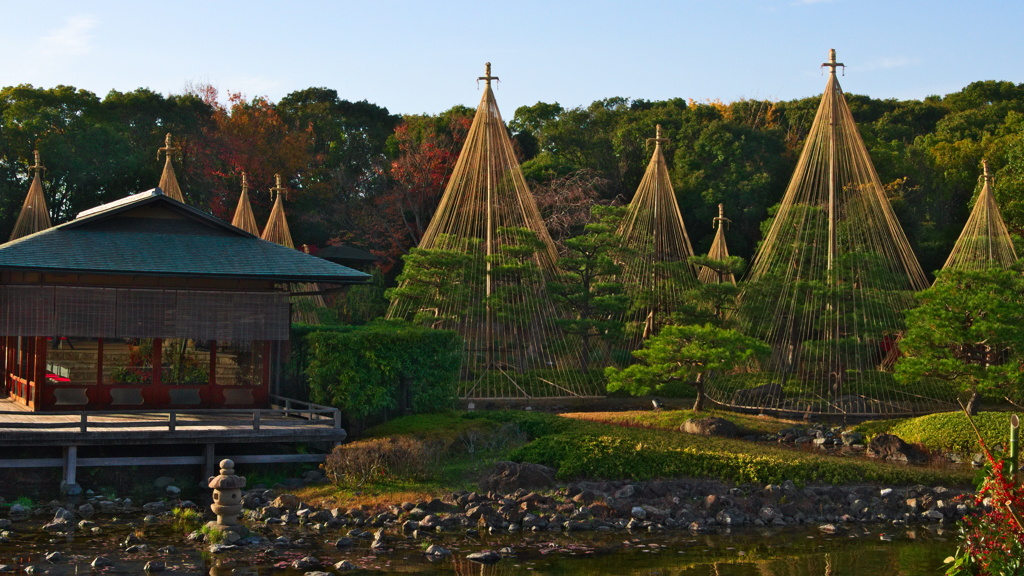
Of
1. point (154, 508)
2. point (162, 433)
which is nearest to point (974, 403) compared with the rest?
point (162, 433)

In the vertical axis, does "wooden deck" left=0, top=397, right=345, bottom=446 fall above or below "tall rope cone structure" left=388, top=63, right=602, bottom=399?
below

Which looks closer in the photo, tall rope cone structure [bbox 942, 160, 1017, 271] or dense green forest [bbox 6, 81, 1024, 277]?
tall rope cone structure [bbox 942, 160, 1017, 271]

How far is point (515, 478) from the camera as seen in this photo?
515 inches

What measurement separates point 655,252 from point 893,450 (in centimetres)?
854

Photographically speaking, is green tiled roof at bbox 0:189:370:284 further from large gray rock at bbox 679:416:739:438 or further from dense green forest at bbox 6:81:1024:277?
dense green forest at bbox 6:81:1024:277

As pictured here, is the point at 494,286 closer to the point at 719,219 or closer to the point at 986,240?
the point at 719,219

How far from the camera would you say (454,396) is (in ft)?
55.1

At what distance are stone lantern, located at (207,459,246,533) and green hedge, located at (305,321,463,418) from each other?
14.2ft

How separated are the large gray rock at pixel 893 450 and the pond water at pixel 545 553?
376cm

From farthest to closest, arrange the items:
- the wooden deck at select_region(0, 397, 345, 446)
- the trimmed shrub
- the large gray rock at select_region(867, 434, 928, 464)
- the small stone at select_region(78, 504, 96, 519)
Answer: the large gray rock at select_region(867, 434, 928, 464), the trimmed shrub, the wooden deck at select_region(0, 397, 345, 446), the small stone at select_region(78, 504, 96, 519)

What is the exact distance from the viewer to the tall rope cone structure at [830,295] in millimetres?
19969

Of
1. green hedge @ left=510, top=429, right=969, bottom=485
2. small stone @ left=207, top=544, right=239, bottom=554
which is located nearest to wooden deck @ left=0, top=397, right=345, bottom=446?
green hedge @ left=510, top=429, right=969, bottom=485

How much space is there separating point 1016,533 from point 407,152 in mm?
30337

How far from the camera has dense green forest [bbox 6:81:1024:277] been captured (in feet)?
107
